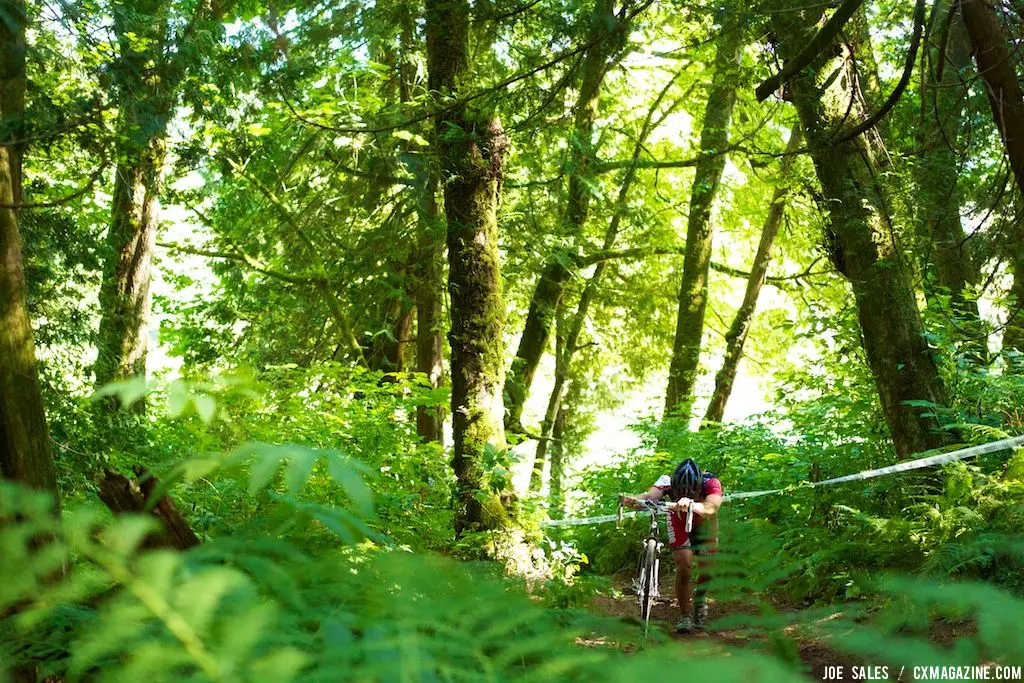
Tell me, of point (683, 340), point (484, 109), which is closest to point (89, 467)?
point (484, 109)

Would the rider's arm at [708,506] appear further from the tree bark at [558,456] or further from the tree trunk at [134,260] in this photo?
the tree trunk at [134,260]

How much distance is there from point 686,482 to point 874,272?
10.2 ft

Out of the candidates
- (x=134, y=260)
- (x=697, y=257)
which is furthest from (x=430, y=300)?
(x=697, y=257)

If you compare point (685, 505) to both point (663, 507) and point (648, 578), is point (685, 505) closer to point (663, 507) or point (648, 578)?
point (663, 507)

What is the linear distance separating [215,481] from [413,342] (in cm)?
1200

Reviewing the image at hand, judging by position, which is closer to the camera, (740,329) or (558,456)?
(740,329)

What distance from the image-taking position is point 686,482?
8.62 meters


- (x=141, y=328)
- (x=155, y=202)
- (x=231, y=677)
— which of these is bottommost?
(x=231, y=677)

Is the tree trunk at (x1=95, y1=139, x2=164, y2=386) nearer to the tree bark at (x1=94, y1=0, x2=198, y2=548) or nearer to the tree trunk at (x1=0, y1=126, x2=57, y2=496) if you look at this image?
the tree bark at (x1=94, y1=0, x2=198, y2=548)

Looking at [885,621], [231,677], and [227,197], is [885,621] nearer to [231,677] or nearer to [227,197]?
[231,677]

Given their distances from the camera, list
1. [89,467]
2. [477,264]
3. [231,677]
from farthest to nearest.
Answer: [477,264]
[89,467]
[231,677]

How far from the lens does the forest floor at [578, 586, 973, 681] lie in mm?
1698

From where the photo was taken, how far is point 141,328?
15.0 metres

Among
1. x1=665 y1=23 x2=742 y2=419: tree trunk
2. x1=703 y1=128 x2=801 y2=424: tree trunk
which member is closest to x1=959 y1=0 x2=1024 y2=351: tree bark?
x1=665 y1=23 x2=742 y2=419: tree trunk
